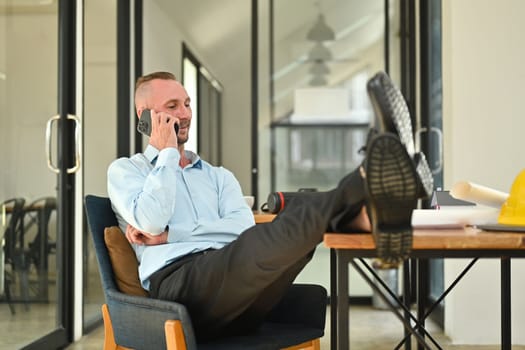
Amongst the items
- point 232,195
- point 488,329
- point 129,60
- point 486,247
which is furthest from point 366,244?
point 129,60

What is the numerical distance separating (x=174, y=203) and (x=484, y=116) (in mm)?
2201

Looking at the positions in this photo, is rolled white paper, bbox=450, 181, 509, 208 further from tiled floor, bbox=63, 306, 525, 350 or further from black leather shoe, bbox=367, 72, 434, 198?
tiled floor, bbox=63, 306, 525, 350

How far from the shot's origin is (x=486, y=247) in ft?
4.91

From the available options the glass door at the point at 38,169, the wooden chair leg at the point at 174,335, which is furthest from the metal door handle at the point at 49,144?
the wooden chair leg at the point at 174,335

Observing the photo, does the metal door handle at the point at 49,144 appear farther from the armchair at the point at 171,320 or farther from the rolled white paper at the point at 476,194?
the rolled white paper at the point at 476,194

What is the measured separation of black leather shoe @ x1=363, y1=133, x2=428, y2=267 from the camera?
137 centimetres

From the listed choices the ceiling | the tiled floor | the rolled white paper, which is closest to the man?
the rolled white paper

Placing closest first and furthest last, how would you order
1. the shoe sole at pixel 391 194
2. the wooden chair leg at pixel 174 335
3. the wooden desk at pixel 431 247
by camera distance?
the shoe sole at pixel 391 194, the wooden desk at pixel 431 247, the wooden chair leg at pixel 174 335

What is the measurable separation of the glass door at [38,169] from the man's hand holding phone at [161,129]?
1039mm

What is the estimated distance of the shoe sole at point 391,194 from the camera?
4.50 ft

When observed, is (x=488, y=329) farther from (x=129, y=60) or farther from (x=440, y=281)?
(x=129, y=60)

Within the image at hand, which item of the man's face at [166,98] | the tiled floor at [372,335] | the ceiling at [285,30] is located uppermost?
the ceiling at [285,30]

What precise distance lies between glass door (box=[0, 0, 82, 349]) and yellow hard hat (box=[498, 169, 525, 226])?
217 centimetres

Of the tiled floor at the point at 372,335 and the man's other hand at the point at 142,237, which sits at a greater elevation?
the man's other hand at the point at 142,237
